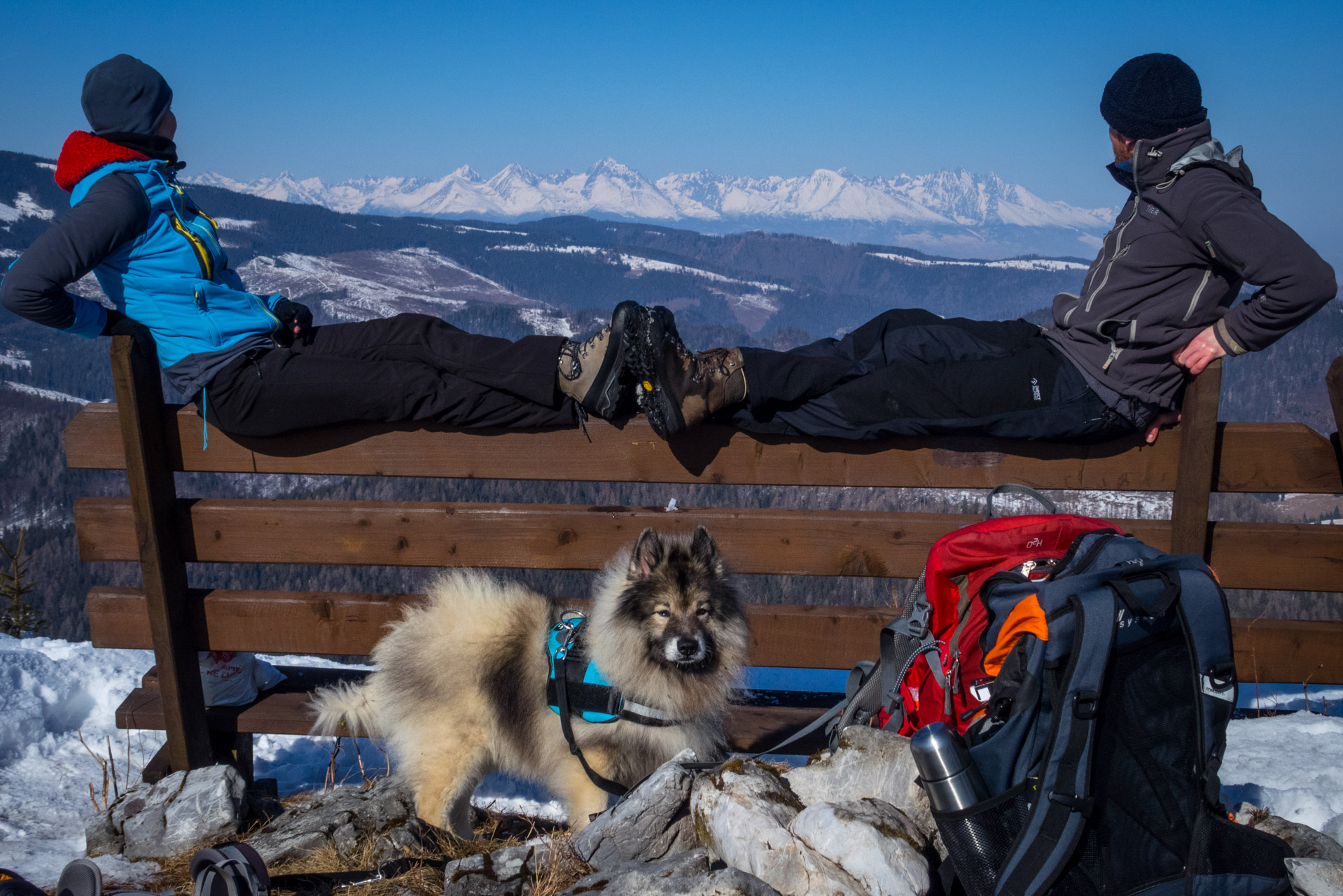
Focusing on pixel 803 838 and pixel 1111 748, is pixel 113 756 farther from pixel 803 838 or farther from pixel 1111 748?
pixel 1111 748

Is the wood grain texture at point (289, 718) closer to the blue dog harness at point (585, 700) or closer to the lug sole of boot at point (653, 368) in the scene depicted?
the blue dog harness at point (585, 700)

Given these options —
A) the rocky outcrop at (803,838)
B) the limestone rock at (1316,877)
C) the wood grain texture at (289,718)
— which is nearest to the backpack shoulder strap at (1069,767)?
the rocky outcrop at (803,838)

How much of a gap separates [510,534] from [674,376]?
130 centimetres

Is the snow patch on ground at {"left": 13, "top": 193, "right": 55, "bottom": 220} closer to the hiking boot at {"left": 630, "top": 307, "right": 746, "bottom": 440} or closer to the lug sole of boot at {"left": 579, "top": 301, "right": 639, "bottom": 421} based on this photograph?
the lug sole of boot at {"left": 579, "top": 301, "right": 639, "bottom": 421}

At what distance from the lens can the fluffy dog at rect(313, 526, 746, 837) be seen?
11.7 feet

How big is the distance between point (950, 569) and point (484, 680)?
2.24 m

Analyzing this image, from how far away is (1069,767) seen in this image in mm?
2357

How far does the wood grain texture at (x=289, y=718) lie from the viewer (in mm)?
4391

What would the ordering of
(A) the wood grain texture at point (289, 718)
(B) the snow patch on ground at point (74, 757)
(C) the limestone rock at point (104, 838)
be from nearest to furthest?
(C) the limestone rock at point (104, 838)
(B) the snow patch on ground at point (74, 757)
(A) the wood grain texture at point (289, 718)

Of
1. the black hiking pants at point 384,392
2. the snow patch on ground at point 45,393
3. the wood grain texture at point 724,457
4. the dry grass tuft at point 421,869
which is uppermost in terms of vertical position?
the black hiking pants at point 384,392

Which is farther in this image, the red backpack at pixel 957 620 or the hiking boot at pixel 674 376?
the hiking boot at pixel 674 376

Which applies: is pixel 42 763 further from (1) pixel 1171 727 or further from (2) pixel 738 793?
(1) pixel 1171 727

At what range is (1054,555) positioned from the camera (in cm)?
293

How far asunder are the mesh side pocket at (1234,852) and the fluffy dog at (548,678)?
75.9 inches
